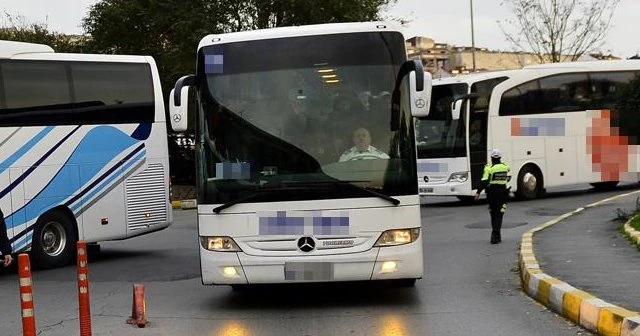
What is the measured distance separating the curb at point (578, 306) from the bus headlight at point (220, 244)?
3.30 m

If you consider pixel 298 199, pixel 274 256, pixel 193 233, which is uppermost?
pixel 298 199

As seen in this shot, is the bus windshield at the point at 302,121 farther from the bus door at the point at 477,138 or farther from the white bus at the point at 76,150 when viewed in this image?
the bus door at the point at 477,138

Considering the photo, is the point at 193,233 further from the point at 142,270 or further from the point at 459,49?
the point at 459,49

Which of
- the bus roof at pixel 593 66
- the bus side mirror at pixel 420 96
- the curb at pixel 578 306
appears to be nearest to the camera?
the curb at pixel 578 306

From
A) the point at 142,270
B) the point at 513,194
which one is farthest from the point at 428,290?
the point at 513,194

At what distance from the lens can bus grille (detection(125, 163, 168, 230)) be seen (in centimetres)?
1357

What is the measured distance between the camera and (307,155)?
775 centimetres

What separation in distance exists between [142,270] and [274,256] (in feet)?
16.9

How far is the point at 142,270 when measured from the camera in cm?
1216

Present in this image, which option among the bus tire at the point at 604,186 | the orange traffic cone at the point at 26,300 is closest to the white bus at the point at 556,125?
the bus tire at the point at 604,186

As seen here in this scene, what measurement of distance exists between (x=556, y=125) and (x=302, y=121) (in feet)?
50.1

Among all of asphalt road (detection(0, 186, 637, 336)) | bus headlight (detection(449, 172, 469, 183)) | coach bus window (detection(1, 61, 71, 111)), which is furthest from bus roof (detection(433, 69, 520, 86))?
coach bus window (detection(1, 61, 71, 111))

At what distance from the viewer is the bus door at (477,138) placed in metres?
20.0

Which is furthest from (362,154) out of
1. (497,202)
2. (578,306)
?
(497,202)
